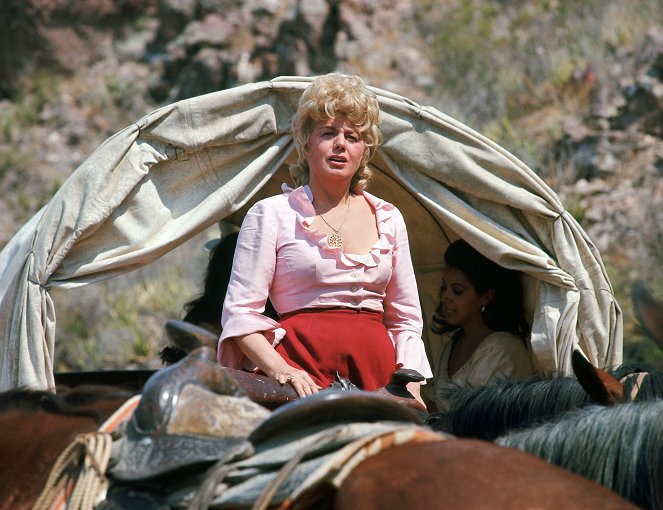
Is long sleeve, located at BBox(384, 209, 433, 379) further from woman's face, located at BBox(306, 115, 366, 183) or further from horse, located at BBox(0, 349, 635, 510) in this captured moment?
horse, located at BBox(0, 349, 635, 510)

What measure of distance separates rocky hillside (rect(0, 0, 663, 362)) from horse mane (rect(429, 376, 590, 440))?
260 inches

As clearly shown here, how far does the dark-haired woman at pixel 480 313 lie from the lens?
520cm

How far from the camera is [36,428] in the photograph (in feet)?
10.7

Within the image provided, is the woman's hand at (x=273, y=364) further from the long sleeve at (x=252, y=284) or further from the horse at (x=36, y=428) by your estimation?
the horse at (x=36, y=428)

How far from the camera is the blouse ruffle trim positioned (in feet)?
13.9

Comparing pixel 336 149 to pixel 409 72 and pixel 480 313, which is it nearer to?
pixel 480 313

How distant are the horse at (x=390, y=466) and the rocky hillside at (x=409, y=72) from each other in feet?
25.5

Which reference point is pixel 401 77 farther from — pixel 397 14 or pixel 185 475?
pixel 185 475

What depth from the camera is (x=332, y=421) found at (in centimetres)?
236

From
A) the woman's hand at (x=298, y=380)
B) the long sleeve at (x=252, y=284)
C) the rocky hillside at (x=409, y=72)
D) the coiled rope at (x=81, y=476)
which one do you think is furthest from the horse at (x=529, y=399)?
the rocky hillside at (x=409, y=72)

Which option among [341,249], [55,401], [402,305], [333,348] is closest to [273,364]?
[333,348]

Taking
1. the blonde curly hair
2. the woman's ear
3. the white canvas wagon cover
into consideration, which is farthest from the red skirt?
the woman's ear

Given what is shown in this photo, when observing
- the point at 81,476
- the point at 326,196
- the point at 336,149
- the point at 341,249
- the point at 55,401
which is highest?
the point at 336,149

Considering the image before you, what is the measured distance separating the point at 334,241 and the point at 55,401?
1.40m
